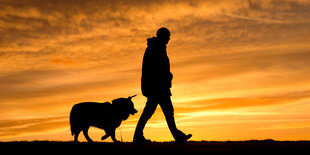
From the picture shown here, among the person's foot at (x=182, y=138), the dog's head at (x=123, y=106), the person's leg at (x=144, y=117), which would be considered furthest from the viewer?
the dog's head at (x=123, y=106)

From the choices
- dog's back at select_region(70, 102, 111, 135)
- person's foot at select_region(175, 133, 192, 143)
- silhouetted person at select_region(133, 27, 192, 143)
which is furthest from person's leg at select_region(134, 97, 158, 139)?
dog's back at select_region(70, 102, 111, 135)

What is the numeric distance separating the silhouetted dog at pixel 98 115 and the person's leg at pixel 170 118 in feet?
8.87

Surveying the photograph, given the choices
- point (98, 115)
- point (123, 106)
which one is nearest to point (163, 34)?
point (123, 106)

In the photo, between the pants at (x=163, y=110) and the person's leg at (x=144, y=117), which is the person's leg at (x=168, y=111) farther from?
the person's leg at (x=144, y=117)

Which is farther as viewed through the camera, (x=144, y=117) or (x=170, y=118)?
(x=170, y=118)

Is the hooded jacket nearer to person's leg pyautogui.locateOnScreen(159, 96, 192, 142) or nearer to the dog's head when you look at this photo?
person's leg pyautogui.locateOnScreen(159, 96, 192, 142)

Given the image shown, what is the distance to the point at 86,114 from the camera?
35.0ft

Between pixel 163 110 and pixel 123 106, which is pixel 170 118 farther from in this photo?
pixel 123 106

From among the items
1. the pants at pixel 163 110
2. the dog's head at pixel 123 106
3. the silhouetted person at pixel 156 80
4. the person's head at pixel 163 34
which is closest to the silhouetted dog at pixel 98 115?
the dog's head at pixel 123 106

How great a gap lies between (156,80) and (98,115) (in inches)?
127

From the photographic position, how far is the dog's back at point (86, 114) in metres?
10.6

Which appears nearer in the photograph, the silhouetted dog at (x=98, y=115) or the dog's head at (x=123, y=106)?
the silhouetted dog at (x=98, y=115)

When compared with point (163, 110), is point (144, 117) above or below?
below
